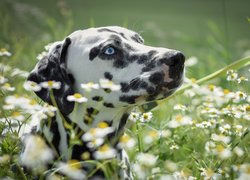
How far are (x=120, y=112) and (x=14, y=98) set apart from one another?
608mm

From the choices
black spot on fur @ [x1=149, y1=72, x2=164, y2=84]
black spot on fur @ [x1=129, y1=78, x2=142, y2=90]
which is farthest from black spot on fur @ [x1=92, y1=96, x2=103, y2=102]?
black spot on fur @ [x1=149, y1=72, x2=164, y2=84]

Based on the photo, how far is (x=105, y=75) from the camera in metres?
3.14

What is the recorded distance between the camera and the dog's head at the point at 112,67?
297 cm

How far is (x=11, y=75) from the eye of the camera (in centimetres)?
454

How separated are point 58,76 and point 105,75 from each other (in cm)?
27

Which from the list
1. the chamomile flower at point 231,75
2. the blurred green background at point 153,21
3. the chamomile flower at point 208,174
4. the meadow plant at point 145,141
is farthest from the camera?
the blurred green background at point 153,21

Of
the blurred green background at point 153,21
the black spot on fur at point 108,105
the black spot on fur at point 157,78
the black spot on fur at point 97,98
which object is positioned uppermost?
the black spot on fur at point 157,78

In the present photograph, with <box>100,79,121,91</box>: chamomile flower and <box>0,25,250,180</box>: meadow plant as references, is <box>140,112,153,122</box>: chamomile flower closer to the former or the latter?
<box>0,25,250,180</box>: meadow plant

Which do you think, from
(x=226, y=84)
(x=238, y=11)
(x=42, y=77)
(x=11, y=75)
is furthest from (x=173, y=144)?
(x=238, y=11)

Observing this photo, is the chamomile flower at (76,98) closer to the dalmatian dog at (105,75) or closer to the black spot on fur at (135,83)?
the dalmatian dog at (105,75)

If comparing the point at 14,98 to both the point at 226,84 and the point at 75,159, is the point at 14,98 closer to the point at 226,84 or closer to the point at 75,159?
the point at 75,159

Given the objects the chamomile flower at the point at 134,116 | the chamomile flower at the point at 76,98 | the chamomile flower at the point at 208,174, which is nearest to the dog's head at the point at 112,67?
the chamomile flower at the point at 76,98

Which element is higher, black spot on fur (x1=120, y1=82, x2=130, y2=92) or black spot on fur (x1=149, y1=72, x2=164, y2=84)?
A: black spot on fur (x1=149, y1=72, x2=164, y2=84)

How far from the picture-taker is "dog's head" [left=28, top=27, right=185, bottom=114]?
2.97 metres
